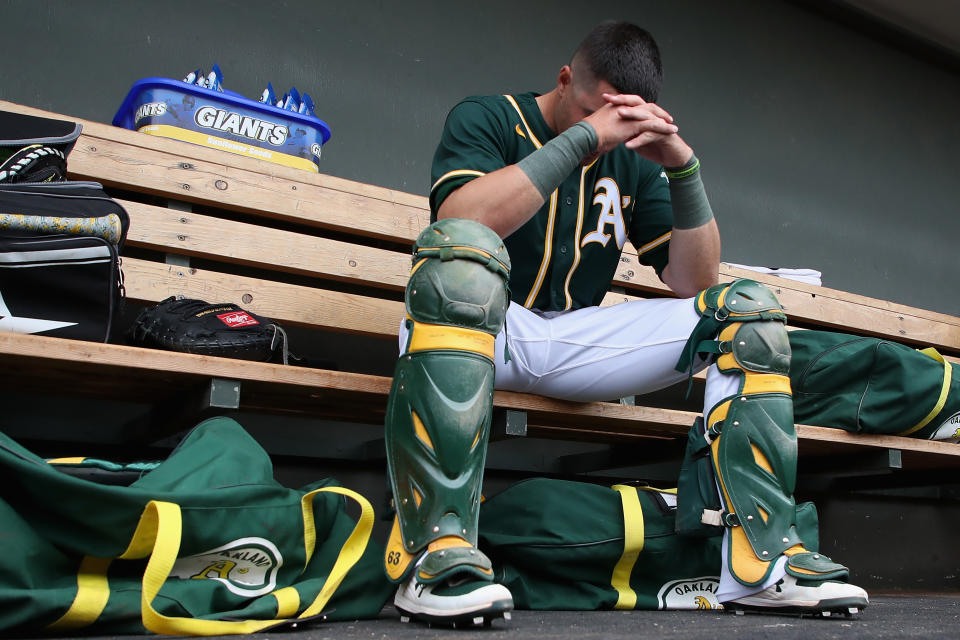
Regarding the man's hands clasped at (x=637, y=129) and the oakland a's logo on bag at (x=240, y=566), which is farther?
the man's hands clasped at (x=637, y=129)

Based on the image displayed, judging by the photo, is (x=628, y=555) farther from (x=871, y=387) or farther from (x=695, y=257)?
(x=871, y=387)

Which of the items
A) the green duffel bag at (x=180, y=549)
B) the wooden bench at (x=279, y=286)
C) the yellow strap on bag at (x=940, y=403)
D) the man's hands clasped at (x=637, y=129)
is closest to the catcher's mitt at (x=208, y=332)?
the wooden bench at (x=279, y=286)

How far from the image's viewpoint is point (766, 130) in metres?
3.25

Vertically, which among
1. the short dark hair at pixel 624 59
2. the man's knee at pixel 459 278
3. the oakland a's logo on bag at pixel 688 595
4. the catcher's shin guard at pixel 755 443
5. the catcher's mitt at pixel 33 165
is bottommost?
the oakland a's logo on bag at pixel 688 595

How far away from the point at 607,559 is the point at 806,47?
269 centimetres

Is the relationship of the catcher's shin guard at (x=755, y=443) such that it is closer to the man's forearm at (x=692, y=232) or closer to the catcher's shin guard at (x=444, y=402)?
the man's forearm at (x=692, y=232)

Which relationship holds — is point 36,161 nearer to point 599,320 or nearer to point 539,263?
point 539,263

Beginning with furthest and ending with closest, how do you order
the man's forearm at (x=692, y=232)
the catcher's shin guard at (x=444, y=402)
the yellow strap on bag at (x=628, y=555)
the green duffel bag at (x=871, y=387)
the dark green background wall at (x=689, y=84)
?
the dark green background wall at (x=689, y=84)
the green duffel bag at (x=871, y=387)
the man's forearm at (x=692, y=232)
the yellow strap on bag at (x=628, y=555)
the catcher's shin guard at (x=444, y=402)

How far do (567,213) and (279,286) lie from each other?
2.11ft

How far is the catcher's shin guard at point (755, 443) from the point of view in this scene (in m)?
1.19


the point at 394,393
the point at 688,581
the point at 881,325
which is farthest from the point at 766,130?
the point at 394,393

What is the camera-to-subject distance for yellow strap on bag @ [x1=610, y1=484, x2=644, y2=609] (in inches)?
53.3

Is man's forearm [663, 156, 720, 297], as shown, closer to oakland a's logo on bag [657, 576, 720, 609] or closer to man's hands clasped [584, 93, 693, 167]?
man's hands clasped [584, 93, 693, 167]

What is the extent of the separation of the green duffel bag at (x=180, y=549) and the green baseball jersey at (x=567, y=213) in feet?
1.88
